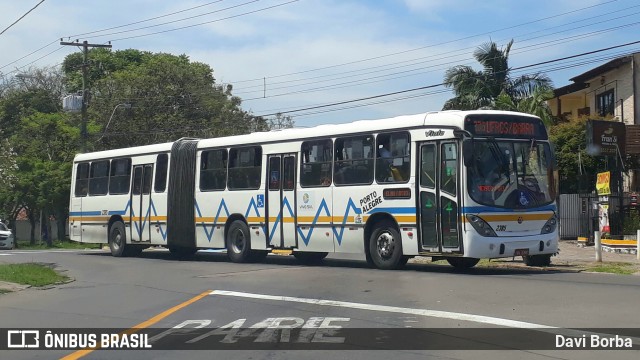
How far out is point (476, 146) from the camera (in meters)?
15.8

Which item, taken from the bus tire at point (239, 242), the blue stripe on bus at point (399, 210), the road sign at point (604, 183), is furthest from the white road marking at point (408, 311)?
the road sign at point (604, 183)

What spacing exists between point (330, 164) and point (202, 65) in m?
46.5

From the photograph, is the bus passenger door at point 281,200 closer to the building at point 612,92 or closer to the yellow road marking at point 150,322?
the yellow road marking at point 150,322

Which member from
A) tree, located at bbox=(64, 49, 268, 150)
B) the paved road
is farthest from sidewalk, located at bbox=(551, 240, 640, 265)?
tree, located at bbox=(64, 49, 268, 150)

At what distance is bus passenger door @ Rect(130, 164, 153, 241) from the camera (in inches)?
960

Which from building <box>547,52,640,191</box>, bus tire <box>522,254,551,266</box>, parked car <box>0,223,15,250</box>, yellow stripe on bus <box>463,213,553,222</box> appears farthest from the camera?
parked car <box>0,223,15,250</box>

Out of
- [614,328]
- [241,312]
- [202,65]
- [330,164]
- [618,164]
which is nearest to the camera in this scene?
[614,328]

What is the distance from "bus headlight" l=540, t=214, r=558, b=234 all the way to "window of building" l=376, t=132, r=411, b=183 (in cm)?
308

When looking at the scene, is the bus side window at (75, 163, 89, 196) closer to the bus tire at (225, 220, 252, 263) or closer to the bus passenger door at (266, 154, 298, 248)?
the bus tire at (225, 220, 252, 263)

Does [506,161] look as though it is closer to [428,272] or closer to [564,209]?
[428,272]

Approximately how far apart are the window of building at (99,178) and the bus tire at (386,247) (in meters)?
12.1

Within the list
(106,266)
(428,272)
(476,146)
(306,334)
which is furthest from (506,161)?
(106,266)

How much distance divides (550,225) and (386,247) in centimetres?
356

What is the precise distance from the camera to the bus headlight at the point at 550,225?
16.3 metres
